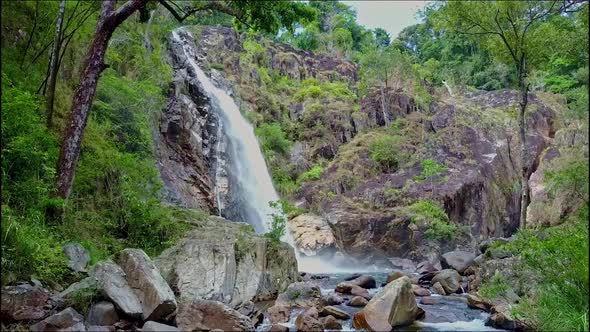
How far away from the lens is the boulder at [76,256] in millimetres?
7176

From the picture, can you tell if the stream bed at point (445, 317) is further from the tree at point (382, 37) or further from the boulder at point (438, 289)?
the tree at point (382, 37)

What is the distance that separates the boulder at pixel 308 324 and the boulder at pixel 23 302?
420 centimetres

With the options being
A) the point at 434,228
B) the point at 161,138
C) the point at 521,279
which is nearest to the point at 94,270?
the point at 521,279

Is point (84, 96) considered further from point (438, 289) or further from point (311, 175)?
point (311, 175)

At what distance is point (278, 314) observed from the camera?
355 inches

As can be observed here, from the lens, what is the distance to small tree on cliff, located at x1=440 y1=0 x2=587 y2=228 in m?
14.4

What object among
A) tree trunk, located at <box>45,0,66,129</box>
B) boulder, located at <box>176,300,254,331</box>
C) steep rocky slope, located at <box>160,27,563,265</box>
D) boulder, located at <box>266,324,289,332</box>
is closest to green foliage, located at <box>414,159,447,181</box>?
steep rocky slope, located at <box>160,27,563,265</box>

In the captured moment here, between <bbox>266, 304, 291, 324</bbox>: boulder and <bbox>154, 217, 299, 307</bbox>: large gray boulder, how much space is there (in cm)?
96

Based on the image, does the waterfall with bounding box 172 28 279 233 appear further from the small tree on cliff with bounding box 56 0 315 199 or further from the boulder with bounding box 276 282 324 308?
the small tree on cliff with bounding box 56 0 315 199

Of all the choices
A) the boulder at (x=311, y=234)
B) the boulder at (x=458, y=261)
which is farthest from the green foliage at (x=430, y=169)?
the boulder at (x=458, y=261)

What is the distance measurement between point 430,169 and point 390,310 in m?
17.9

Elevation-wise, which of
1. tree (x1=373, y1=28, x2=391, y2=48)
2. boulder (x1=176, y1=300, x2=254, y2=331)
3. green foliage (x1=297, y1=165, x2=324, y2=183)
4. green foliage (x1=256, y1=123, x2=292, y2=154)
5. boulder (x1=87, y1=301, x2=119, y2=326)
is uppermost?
tree (x1=373, y1=28, x2=391, y2=48)

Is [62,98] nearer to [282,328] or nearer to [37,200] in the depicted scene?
[37,200]

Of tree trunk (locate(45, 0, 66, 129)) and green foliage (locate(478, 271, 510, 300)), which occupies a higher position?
tree trunk (locate(45, 0, 66, 129))
